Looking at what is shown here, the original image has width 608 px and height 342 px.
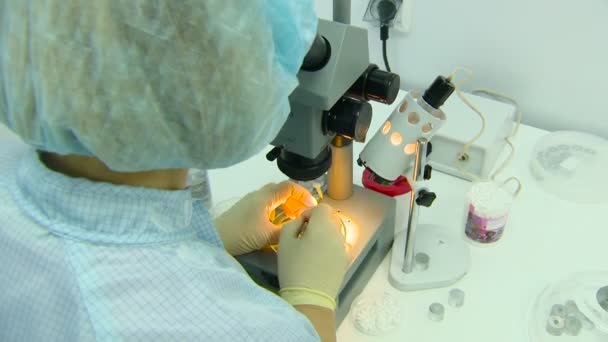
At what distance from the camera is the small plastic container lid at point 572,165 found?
3.34 feet

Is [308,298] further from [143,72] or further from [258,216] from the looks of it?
[143,72]

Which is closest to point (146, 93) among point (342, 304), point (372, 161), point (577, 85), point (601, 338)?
point (372, 161)

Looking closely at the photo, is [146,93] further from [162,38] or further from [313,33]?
[313,33]

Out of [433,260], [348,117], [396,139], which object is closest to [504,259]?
[433,260]

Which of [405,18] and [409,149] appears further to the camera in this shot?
[405,18]

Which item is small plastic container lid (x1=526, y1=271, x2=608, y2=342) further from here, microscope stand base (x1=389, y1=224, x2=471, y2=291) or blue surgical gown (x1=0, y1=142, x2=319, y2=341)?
blue surgical gown (x1=0, y1=142, x2=319, y2=341)

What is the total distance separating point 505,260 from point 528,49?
1.60 ft

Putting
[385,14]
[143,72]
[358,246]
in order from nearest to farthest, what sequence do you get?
1. [143,72]
2. [358,246]
3. [385,14]

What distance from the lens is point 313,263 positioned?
2.45 ft

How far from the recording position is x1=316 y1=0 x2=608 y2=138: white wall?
3.43 feet

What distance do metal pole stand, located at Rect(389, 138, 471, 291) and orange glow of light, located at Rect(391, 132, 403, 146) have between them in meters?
0.12

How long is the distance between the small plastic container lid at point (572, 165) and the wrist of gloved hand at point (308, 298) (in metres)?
0.57

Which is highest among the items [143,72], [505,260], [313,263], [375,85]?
[143,72]

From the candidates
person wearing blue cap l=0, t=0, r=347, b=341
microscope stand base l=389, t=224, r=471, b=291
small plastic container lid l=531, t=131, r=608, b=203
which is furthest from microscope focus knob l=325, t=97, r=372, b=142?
small plastic container lid l=531, t=131, r=608, b=203
